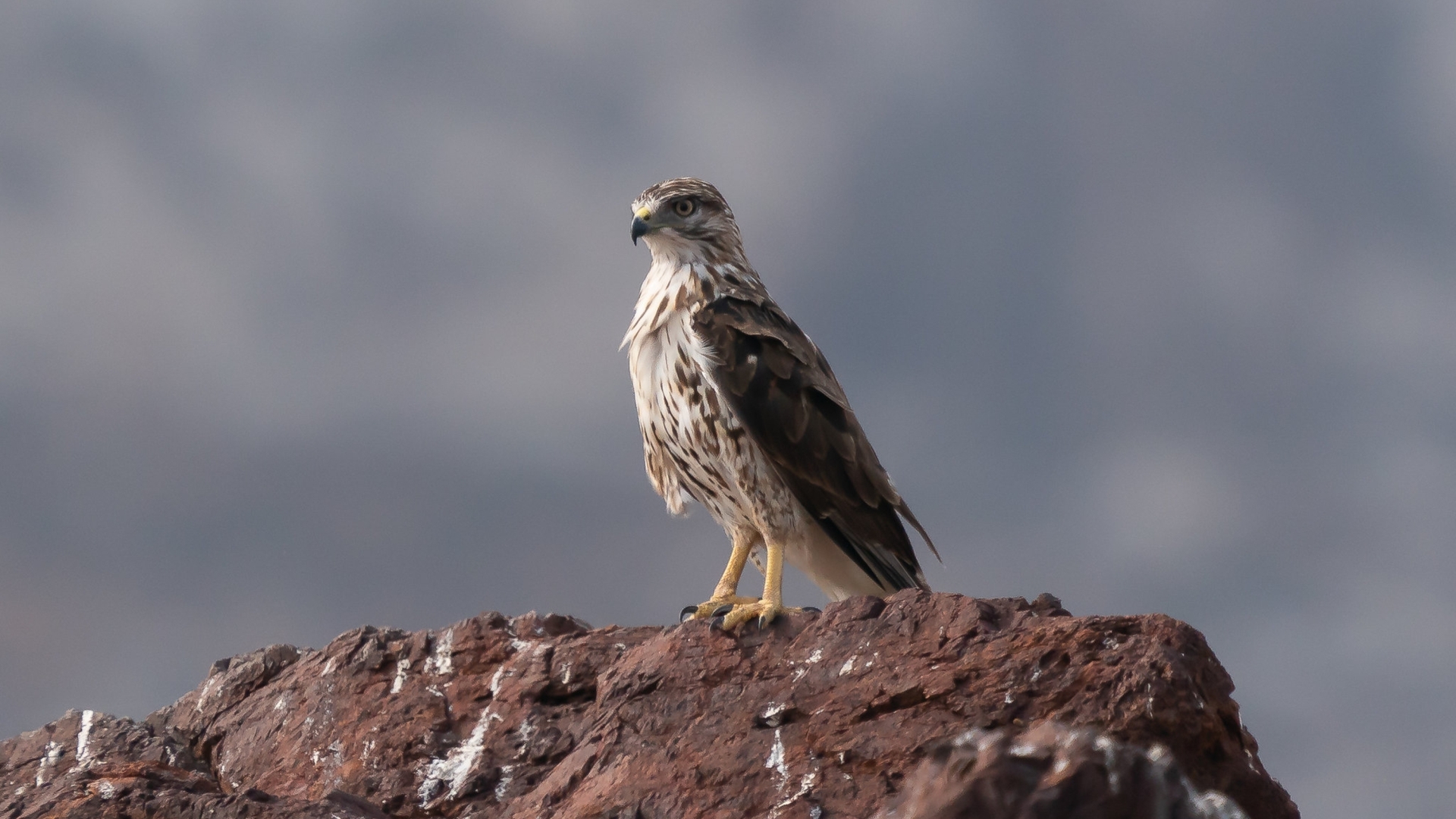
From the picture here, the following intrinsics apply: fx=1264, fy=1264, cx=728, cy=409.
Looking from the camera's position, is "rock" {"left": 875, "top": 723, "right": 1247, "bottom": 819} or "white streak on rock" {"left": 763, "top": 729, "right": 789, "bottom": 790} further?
"white streak on rock" {"left": 763, "top": 729, "right": 789, "bottom": 790}

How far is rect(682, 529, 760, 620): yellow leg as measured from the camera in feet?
20.7

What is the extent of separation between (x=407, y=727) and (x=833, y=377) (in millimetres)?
2985

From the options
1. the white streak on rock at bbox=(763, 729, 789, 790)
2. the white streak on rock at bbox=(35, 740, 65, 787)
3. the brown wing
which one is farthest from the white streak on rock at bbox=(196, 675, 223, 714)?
the white streak on rock at bbox=(763, 729, 789, 790)

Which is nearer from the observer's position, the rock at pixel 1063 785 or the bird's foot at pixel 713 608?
the rock at pixel 1063 785

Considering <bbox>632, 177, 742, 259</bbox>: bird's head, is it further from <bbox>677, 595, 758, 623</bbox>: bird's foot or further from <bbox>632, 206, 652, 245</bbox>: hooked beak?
<bbox>677, 595, 758, 623</bbox>: bird's foot

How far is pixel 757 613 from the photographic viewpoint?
5.93 m

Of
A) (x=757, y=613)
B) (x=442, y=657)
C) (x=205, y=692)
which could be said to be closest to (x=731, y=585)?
(x=757, y=613)

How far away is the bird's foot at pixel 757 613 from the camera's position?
19.2 feet

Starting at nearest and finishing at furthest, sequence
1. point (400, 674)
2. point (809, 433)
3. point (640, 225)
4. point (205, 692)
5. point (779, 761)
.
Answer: point (779, 761), point (809, 433), point (400, 674), point (640, 225), point (205, 692)

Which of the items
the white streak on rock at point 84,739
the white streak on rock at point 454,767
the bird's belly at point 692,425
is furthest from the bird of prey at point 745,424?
the white streak on rock at point 84,739

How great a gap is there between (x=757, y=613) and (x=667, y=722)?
70cm

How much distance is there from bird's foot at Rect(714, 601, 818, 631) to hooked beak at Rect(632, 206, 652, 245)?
2234 millimetres

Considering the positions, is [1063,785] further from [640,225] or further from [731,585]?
[640,225]

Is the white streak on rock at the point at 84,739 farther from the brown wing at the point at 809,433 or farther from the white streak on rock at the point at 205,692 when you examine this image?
the brown wing at the point at 809,433
